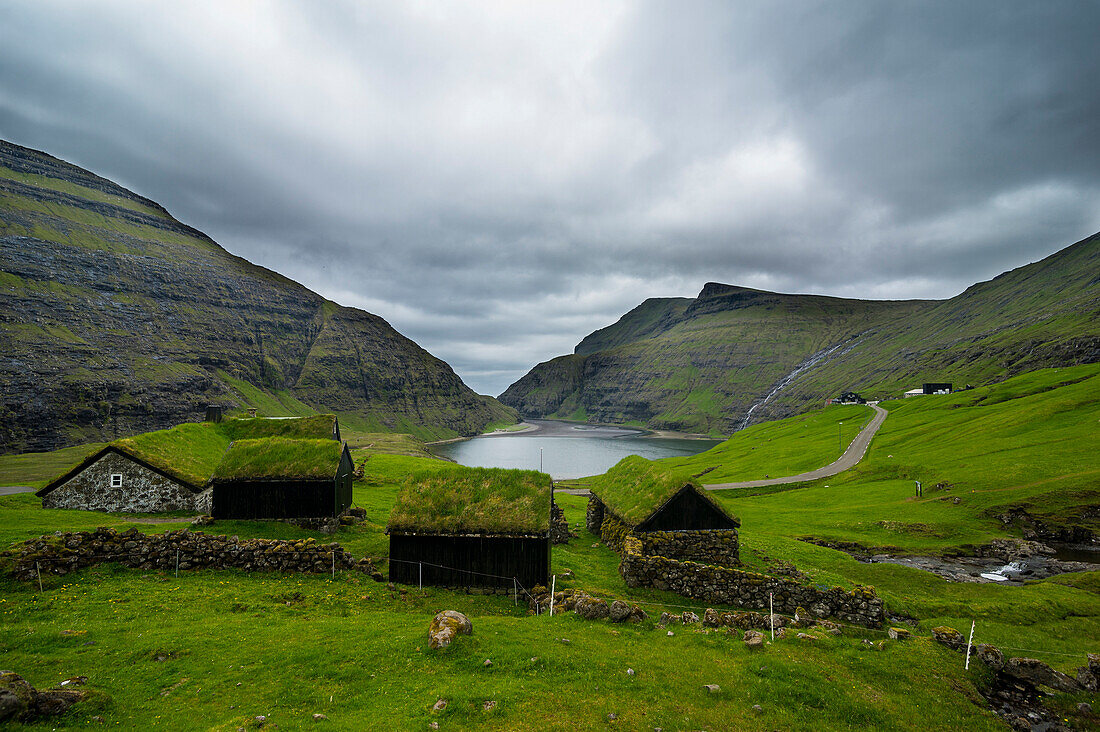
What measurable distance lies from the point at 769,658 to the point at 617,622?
5.26 m

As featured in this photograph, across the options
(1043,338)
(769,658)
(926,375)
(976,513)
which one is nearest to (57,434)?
(769,658)

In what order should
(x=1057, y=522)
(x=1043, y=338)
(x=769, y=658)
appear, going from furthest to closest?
1. (x=1043, y=338)
2. (x=1057, y=522)
3. (x=769, y=658)

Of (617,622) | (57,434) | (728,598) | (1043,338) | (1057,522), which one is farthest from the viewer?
(1043,338)

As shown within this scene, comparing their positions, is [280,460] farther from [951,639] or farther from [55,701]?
[951,639]

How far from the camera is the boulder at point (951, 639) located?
16.4 metres

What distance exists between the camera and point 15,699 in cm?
891

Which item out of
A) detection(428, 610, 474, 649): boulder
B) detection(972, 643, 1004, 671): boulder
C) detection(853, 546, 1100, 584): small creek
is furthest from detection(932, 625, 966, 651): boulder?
detection(853, 546, 1100, 584): small creek

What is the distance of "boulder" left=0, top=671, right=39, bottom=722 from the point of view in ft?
28.8

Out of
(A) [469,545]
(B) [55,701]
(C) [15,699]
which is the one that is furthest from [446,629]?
(C) [15,699]

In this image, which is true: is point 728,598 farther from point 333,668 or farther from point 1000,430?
point 1000,430

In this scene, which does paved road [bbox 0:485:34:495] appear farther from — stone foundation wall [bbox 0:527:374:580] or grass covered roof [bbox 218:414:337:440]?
stone foundation wall [bbox 0:527:374:580]

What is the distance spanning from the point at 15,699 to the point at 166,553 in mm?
14577

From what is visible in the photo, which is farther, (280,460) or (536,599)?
(280,460)

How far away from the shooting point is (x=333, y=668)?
1264cm
